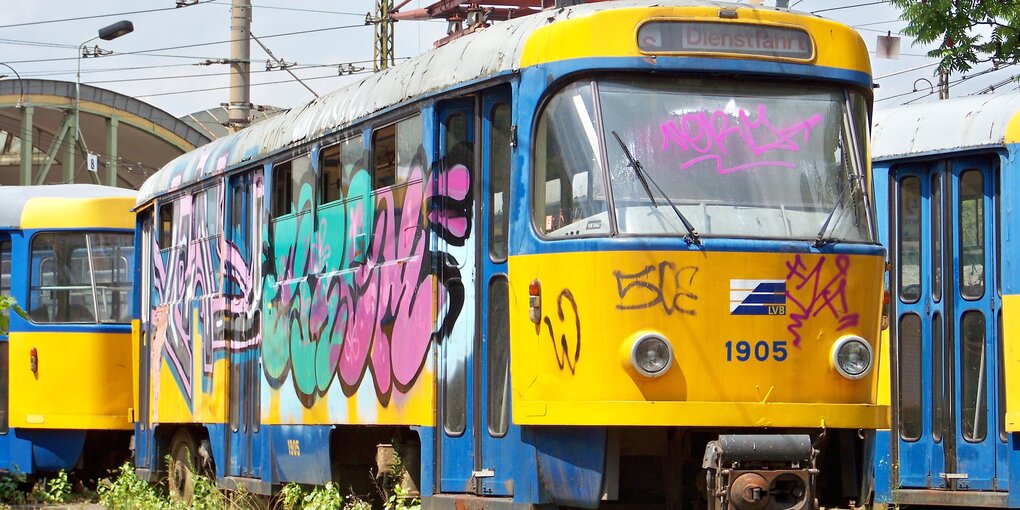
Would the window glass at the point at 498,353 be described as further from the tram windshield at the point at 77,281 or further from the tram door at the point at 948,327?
the tram windshield at the point at 77,281

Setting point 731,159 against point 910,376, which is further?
point 910,376

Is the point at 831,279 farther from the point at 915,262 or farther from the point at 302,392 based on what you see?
the point at 302,392

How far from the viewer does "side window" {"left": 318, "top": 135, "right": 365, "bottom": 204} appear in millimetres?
11000

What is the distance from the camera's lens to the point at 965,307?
11477 millimetres

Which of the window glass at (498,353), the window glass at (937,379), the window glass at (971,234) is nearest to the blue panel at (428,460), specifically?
the window glass at (498,353)

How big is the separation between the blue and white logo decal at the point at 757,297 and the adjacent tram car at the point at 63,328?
9.37 m

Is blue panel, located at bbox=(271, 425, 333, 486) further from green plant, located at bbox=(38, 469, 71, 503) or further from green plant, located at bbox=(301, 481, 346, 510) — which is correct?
green plant, located at bbox=(38, 469, 71, 503)

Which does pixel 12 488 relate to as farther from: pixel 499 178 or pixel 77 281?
pixel 499 178

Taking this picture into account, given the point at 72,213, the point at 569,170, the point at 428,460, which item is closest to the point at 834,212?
the point at 569,170

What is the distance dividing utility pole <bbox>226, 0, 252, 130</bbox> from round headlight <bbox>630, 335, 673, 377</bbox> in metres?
17.5

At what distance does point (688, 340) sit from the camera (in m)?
8.53

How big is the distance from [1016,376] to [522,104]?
13.2 ft

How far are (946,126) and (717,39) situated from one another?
3.42 m

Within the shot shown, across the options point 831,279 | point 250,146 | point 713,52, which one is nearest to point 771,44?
point 713,52
